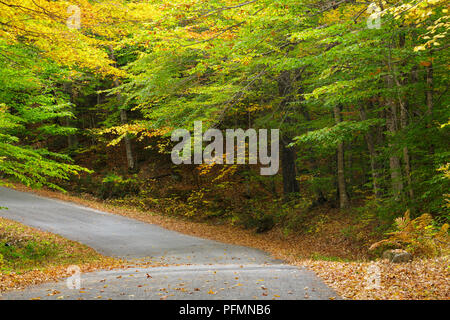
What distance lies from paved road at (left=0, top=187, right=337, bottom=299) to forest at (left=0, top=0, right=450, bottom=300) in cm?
222

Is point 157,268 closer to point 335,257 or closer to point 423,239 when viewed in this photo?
point 335,257

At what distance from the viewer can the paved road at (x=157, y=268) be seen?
586 centimetres

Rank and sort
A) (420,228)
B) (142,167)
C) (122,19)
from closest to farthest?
1. (420,228)
2. (122,19)
3. (142,167)

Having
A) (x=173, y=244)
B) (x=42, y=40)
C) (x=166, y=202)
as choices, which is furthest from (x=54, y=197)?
(x=42, y=40)

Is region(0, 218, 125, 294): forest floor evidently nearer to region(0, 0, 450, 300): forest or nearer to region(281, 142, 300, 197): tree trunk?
region(0, 0, 450, 300): forest

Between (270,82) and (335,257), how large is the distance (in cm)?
721

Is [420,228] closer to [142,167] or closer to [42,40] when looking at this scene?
[42,40]

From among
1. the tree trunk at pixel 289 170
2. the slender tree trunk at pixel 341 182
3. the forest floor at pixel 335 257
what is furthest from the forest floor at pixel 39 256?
the tree trunk at pixel 289 170

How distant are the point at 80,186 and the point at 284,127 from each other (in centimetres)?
1393

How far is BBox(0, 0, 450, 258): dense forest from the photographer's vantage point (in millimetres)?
8273

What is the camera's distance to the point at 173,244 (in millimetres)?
13547

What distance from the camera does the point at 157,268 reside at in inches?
356

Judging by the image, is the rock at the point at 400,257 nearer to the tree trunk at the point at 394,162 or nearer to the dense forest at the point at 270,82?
the dense forest at the point at 270,82

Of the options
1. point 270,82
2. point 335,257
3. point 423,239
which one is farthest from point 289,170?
point 423,239
